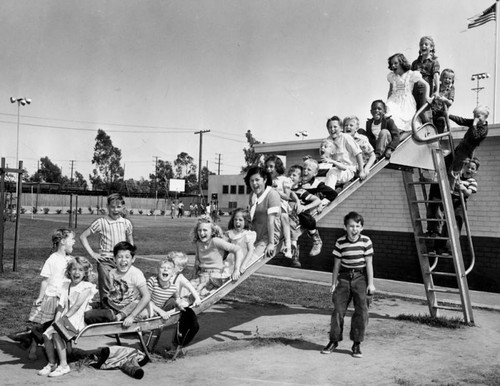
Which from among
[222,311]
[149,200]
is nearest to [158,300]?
[222,311]

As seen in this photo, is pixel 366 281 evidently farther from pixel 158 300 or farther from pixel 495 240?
pixel 495 240

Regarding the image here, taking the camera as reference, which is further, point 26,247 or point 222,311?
point 26,247

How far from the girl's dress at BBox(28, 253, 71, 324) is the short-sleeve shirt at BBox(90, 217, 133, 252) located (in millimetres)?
680

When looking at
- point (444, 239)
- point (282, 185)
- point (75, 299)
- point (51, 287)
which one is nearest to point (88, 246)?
point (51, 287)

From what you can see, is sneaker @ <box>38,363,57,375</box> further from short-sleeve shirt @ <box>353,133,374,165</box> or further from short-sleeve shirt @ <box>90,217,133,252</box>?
short-sleeve shirt @ <box>353,133,374,165</box>

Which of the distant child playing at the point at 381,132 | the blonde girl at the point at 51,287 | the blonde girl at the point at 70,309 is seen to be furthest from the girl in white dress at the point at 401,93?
the blonde girl at the point at 70,309

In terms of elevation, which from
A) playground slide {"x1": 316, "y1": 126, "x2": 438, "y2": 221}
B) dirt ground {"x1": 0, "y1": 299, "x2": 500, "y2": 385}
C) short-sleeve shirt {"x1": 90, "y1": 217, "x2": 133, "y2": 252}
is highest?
playground slide {"x1": 316, "y1": 126, "x2": 438, "y2": 221}

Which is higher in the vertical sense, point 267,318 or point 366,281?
point 366,281

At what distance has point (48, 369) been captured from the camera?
17.9 ft

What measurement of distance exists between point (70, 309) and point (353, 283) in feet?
10.3

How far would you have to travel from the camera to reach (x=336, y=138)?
27.2ft

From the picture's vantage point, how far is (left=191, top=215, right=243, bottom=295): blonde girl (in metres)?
6.78

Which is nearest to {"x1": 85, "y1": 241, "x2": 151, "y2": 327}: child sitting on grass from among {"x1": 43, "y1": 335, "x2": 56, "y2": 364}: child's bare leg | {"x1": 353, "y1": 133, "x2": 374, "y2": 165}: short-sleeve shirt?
{"x1": 43, "y1": 335, "x2": 56, "y2": 364}: child's bare leg

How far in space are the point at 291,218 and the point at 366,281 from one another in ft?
4.24
